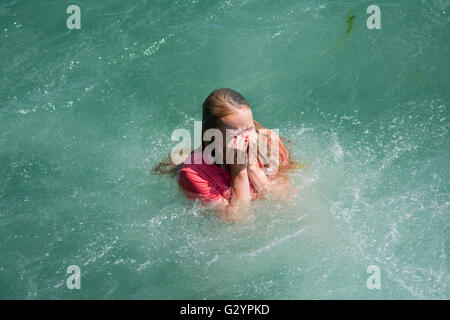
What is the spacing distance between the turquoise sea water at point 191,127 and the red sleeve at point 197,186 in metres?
0.27

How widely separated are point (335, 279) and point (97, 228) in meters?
2.48

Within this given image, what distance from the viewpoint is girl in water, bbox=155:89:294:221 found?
469cm

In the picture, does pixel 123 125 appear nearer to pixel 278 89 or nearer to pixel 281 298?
pixel 278 89

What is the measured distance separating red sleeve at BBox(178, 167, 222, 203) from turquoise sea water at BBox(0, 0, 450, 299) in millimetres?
272

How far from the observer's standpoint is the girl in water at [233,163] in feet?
15.4

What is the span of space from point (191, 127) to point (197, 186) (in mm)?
1837

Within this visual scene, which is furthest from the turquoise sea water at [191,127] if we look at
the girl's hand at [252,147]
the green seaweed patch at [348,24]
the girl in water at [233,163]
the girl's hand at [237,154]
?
the girl's hand at [237,154]

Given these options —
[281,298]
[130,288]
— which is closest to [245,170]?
[281,298]

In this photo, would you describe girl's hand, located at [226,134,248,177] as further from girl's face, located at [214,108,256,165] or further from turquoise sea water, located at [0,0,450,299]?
turquoise sea water, located at [0,0,450,299]

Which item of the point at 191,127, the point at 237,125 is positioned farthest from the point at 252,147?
the point at 191,127

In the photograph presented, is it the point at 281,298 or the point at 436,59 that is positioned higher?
the point at 436,59

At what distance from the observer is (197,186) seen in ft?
16.6

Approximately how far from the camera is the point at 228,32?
771 cm

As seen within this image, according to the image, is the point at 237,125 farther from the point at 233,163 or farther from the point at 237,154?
the point at 233,163
